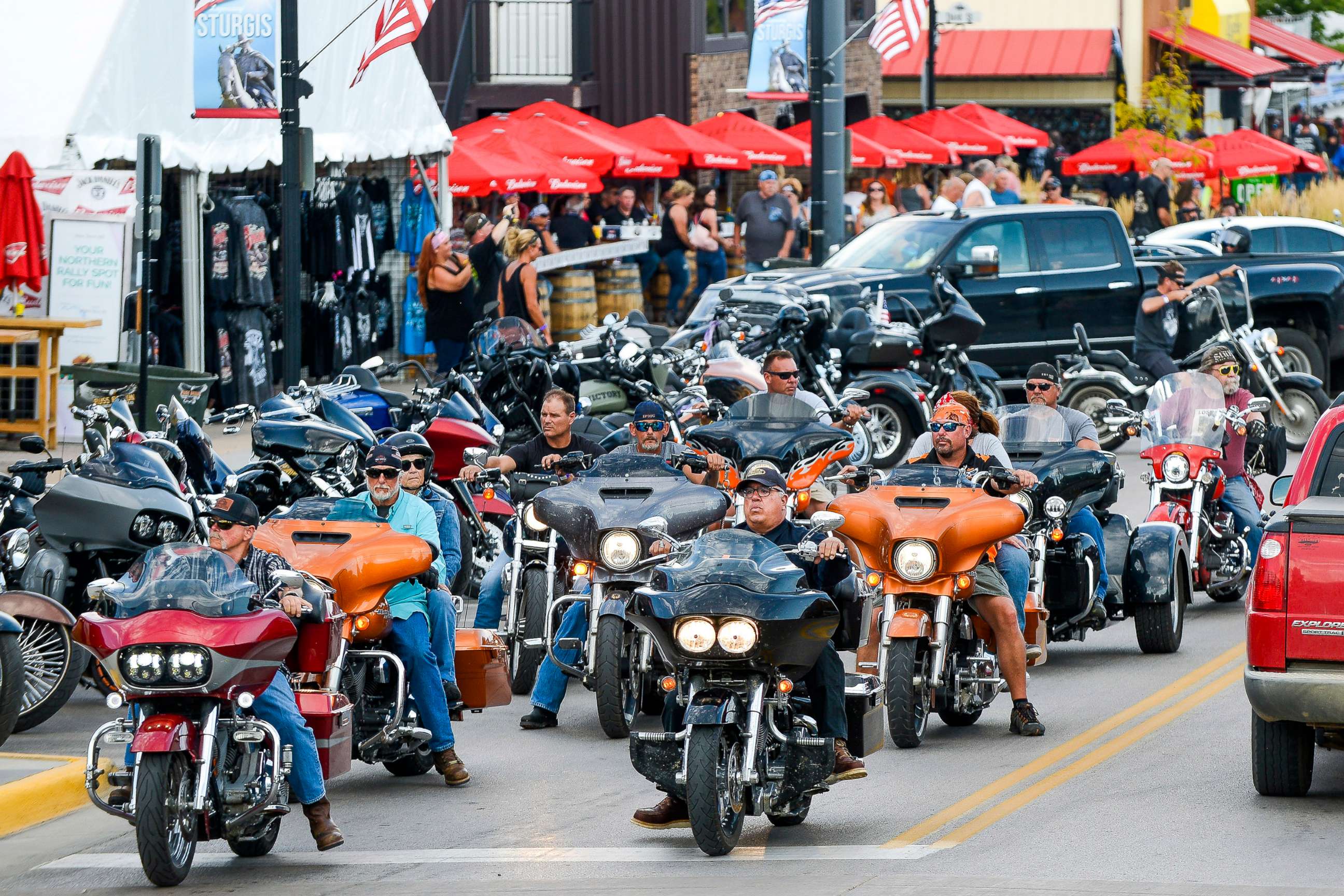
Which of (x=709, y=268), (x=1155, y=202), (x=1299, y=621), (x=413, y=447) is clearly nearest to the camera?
(x=1299, y=621)

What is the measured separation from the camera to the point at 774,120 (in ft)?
137

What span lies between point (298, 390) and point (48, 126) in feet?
19.1

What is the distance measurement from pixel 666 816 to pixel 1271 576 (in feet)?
8.25

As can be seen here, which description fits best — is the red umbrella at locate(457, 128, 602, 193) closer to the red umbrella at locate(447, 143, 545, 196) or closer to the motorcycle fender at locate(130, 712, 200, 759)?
the red umbrella at locate(447, 143, 545, 196)

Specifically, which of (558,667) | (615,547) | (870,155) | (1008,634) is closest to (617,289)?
(870,155)

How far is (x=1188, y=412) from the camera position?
13.6 metres

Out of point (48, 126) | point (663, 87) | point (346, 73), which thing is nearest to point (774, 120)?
point (663, 87)

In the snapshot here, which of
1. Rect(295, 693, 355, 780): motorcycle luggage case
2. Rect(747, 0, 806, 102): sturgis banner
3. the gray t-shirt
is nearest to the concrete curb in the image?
Rect(295, 693, 355, 780): motorcycle luggage case

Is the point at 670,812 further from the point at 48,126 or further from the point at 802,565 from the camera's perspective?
the point at 48,126

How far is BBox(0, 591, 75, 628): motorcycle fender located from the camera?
10047 millimetres

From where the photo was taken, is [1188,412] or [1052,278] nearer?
[1188,412]

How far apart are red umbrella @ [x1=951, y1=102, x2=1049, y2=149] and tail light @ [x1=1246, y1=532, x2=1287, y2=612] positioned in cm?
3090

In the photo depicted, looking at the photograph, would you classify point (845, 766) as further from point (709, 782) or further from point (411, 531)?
point (411, 531)

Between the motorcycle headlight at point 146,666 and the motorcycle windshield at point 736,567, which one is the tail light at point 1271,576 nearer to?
the motorcycle windshield at point 736,567
